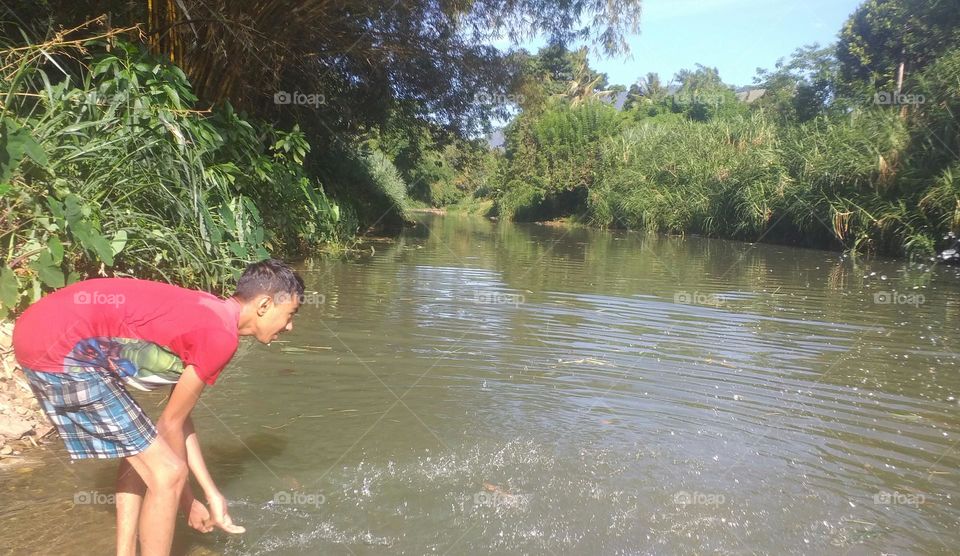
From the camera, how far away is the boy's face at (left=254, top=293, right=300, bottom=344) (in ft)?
7.44

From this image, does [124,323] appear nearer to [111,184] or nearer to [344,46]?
[111,184]

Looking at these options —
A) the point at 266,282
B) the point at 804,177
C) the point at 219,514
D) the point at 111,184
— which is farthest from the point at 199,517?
the point at 804,177

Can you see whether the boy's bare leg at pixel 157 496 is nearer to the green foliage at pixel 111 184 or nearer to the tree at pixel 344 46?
the green foliage at pixel 111 184

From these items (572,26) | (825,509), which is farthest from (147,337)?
(572,26)

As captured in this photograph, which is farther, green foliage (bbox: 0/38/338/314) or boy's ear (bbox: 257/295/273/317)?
green foliage (bbox: 0/38/338/314)

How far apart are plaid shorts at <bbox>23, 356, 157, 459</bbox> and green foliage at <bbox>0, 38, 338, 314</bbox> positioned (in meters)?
2.09

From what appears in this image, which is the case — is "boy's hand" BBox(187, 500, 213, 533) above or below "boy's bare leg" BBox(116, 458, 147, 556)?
below

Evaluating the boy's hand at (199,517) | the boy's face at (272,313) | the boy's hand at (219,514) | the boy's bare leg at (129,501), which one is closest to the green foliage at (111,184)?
the boy's bare leg at (129,501)

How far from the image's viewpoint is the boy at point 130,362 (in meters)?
2.06

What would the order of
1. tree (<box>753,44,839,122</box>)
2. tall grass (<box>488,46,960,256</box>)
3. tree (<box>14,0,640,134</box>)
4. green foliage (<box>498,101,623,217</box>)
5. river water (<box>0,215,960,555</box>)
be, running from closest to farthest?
1. river water (<box>0,215,960,555</box>)
2. tree (<box>14,0,640,134</box>)
3. tall grass (<box>488,46,960,256</box>)
4. tree (<box>753,44,839,122</box>)
5. green foliage (<box>498,101,623,217</box>)

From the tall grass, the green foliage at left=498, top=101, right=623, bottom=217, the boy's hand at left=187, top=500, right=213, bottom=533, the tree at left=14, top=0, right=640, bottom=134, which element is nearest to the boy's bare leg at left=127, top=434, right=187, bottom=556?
the boy's hand at left=187, top=500, right=213, bottom=533

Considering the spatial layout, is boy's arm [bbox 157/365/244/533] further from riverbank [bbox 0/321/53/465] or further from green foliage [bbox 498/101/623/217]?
green foliage [bbox 498/101/623/217]

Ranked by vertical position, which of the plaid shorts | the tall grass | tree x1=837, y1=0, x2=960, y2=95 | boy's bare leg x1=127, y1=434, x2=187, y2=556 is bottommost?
boy's bare leg x1=127, y1=434, x2=187, y2=556

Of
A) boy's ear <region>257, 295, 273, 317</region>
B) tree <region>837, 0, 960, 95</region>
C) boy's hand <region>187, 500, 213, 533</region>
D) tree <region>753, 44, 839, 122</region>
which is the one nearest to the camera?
boy's ear <region>257, 295, 273, 317</region>
